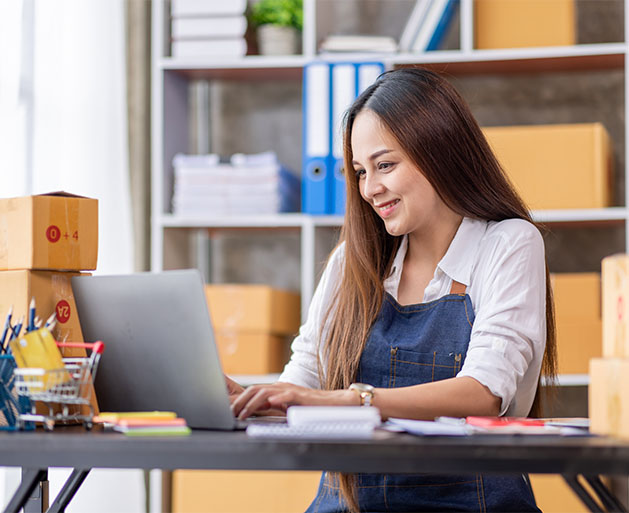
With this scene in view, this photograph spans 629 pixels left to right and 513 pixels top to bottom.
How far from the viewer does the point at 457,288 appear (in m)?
1.54

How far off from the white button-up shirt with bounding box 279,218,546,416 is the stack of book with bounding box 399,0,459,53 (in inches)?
40.7

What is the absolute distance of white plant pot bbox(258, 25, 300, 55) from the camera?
266cm

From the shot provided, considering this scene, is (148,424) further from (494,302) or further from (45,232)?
(494,302)

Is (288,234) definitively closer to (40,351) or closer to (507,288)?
(507,288)

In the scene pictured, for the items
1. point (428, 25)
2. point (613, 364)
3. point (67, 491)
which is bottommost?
point (67, 491)

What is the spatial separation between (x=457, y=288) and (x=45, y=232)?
0.71 metres

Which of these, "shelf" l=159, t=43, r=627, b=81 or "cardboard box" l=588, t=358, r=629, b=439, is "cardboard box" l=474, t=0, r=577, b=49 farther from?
"cardboard box" l=588, t=358, r=629, b=439

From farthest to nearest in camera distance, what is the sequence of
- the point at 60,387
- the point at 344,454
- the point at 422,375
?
Result: the point at 422,375
the point at 60,387
the point at 344,454

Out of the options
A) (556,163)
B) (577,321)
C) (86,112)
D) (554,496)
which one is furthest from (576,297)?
(86,112)

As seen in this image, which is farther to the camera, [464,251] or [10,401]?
[464,251]

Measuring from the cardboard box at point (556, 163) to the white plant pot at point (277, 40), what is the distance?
677mm

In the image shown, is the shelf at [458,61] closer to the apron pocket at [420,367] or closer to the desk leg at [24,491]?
the apron pocket at [420,367]

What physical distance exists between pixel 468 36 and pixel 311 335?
49.6 inches

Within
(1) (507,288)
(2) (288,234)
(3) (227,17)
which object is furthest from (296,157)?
(1) (507,288)
